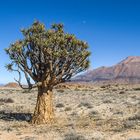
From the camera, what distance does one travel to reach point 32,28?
63.5 feet

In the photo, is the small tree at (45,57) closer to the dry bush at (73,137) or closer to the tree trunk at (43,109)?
the tree trunk at (43,109)

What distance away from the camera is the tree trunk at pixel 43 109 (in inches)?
757

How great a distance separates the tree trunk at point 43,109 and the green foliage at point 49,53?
59 centimetres

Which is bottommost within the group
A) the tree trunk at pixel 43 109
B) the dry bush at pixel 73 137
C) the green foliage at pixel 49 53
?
the dry bush at pixel 73 137

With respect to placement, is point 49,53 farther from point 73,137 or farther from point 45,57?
point 73,137

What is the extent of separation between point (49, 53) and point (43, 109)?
9.44ft

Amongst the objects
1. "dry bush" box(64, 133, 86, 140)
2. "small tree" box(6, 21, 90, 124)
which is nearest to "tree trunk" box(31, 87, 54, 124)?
"small tree" box(6, 21, 90, 124)

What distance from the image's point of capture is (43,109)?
1927cm

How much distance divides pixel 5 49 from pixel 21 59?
39.5 inches

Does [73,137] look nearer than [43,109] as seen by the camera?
Yes

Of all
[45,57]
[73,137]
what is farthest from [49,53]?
[73,137]

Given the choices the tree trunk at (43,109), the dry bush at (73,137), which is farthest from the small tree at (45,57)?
the dry bush at (73,137)

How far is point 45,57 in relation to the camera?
19.3 m

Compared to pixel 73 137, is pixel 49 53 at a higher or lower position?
higher
